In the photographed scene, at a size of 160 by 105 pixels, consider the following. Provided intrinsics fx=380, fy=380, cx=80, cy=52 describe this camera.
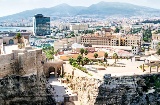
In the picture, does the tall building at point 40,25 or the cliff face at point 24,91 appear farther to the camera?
the tall building at point 40,25

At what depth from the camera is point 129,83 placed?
80.6 ft

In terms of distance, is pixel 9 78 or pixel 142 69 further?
pixel 142 69

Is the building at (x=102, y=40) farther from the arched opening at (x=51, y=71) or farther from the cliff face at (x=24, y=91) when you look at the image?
the cliff face at (x=24, y=91)

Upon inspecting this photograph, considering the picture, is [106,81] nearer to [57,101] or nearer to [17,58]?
[57,101]

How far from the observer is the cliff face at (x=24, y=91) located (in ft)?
62.9

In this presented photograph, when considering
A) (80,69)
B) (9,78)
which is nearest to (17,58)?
(9,78)

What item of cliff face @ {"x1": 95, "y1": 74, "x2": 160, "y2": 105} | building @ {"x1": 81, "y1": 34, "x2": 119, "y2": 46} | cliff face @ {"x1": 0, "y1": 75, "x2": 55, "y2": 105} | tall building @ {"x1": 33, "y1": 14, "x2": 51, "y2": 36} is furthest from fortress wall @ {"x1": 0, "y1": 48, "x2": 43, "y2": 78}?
tall building @ {"x1": 33, "y1": 14, "x2": 51, "y2": 36}

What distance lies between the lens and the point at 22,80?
20172 mm

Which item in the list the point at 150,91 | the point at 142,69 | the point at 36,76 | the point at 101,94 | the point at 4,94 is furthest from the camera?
the point at 142,69

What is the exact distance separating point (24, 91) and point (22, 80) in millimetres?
592

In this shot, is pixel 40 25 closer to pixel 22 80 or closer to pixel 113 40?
pixel 113 40

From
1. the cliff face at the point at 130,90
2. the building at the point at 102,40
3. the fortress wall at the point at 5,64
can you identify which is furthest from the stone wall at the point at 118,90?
the building at the point at 102,40

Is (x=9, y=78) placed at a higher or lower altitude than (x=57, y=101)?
higher

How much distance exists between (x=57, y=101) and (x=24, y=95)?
2.73 metres
